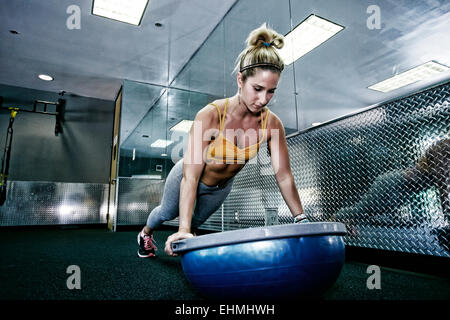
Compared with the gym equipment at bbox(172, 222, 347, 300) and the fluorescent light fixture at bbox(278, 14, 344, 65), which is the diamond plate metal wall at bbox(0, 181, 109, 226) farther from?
the gym equipment at bbox(172, 222, 347, 300)

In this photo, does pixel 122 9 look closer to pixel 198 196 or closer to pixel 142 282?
pixel 198 196

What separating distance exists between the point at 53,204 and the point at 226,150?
5719 millimetres

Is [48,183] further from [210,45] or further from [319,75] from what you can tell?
[319,75]

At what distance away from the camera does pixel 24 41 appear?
4195 millimetres

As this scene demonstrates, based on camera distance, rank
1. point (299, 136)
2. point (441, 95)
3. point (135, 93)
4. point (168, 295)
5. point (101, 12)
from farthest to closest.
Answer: point (135, 93)
point (101, 12)
point (299, 136)
point (441, 95)
point (168, 295)

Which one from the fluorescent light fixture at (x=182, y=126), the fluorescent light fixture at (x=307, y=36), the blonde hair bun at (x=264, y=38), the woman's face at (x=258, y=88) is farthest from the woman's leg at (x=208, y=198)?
the fluorescent light fixture at (x=182, y=126)

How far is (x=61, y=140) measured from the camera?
19.2ft

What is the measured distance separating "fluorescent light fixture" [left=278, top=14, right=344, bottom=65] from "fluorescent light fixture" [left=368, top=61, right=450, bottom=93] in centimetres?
98

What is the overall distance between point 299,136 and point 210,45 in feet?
8.58

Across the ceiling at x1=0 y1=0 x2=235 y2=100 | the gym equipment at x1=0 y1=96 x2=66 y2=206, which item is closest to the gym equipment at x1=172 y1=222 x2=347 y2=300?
the ceiling at x1=0 y1=0 x2=235 y2=100

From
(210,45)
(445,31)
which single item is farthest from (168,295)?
(210,45)

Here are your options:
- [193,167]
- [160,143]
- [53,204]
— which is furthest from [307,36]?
[53,204]

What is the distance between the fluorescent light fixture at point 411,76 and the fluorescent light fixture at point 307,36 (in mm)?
978

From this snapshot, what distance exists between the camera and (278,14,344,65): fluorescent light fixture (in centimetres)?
288
